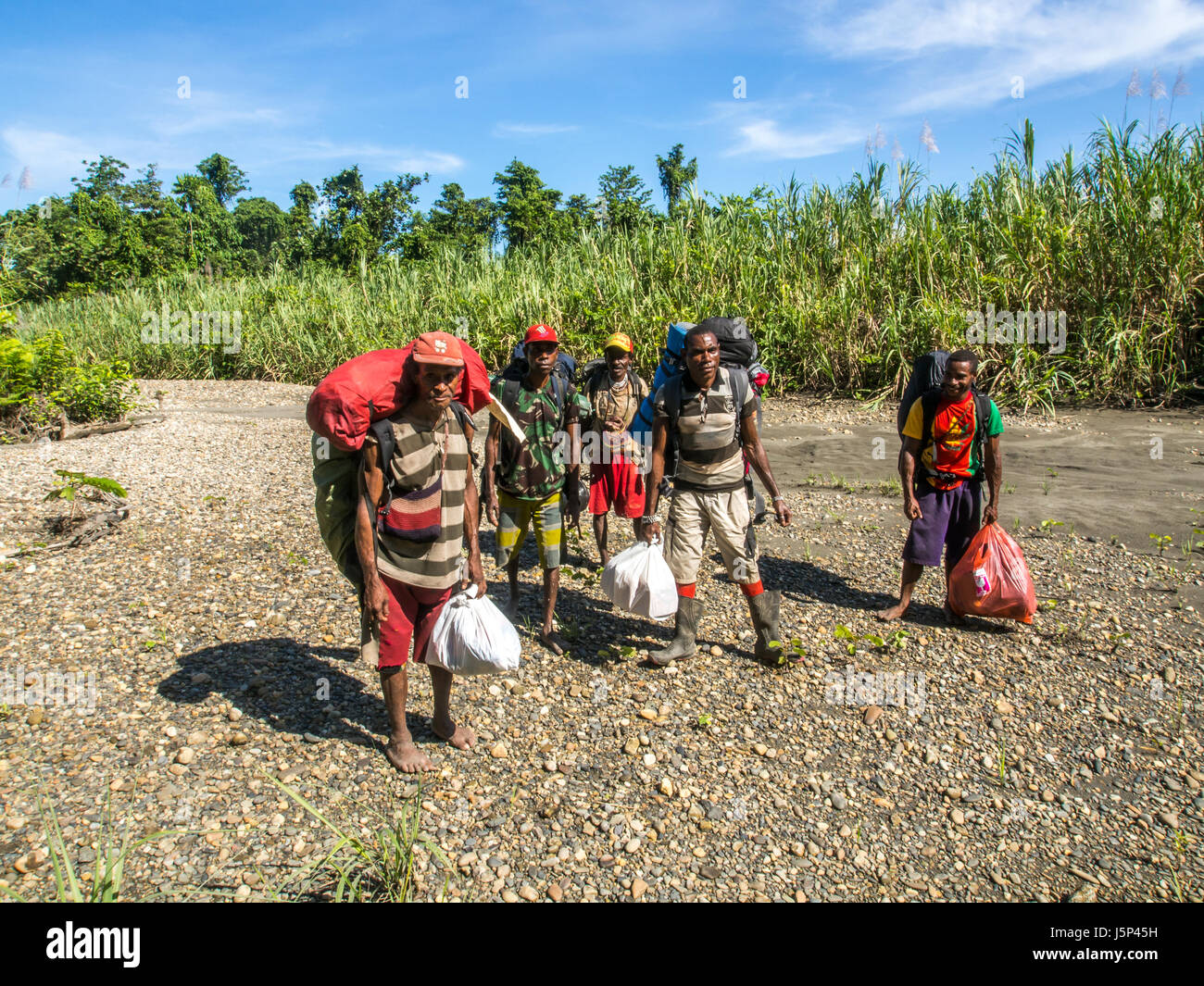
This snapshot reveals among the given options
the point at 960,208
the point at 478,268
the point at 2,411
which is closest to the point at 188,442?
the point at 2,411

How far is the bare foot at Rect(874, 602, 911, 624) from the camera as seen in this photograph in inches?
204

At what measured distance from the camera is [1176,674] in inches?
169

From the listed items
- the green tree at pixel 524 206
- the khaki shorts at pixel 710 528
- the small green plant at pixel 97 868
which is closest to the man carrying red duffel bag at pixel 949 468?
the khaki shorts at pixel 710 528

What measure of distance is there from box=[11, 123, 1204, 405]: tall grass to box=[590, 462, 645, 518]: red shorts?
7.13 m

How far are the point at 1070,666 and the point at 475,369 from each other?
12.0ft

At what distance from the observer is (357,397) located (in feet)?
9.41

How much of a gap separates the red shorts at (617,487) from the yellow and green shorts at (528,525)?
1011 mm

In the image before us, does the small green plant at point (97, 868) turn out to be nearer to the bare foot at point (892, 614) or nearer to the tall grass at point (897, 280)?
the bare foot at point (892, 614)

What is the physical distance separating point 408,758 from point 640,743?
1062mm

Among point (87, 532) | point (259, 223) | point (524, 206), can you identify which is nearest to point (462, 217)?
point (524, 206)

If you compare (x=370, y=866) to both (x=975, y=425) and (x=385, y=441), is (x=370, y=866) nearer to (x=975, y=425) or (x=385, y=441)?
(x=385, y=441)

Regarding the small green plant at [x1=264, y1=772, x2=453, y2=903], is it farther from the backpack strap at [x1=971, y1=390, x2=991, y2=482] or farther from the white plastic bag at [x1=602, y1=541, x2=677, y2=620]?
the backpack strap at [x1=971, y1=390, x2=991, y2=482]

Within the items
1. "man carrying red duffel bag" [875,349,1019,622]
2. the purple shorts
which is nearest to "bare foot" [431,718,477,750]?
"man carrying red duffel bag" [875,349,1019,622]

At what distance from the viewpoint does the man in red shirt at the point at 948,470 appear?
475cm
